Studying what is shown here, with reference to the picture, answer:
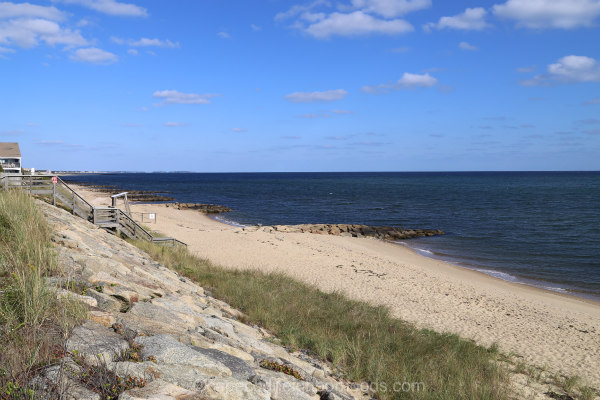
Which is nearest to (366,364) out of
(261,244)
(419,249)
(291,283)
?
(291,283)

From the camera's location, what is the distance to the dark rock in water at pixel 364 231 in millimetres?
36250

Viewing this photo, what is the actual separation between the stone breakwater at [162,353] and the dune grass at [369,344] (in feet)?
1.68

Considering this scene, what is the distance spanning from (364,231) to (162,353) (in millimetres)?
34379

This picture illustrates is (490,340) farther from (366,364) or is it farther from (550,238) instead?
(550,238)

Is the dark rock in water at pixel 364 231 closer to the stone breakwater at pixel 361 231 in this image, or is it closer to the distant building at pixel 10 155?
the stone breakwater at pixel 361 231

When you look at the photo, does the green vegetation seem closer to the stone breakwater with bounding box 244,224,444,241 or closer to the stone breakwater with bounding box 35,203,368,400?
the stone breakwater with bounding box 35,203,368,400

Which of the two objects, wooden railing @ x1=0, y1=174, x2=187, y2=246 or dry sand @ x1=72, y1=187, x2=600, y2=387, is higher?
wooden railing @ x1=0, y1=174, x2=187, y2=246

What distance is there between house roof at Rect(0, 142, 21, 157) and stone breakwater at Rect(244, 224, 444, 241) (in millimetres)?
39983

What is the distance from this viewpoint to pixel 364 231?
37.8 meters

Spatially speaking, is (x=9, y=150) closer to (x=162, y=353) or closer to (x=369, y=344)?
(x=369, y=344)

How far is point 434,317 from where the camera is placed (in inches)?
542

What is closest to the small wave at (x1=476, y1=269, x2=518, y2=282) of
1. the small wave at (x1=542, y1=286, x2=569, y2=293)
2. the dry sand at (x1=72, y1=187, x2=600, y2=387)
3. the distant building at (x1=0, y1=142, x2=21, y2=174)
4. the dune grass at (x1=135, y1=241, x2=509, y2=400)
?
the dry sand at (x1=72, y1=187, x2=600, y2=387)

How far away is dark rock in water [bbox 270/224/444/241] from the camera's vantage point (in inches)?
1427

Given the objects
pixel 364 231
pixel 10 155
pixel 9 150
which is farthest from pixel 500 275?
pixel 9 150
